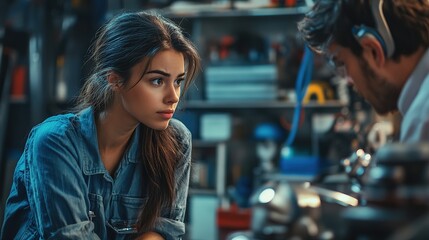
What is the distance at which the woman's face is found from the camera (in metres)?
1.61

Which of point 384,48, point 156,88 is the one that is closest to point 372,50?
point 384,48

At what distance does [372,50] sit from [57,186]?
2.78 ft

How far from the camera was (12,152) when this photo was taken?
444 cm

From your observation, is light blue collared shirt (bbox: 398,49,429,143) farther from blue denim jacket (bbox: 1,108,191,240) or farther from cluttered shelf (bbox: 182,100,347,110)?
cluttered shelf (bbox: 182,100,347,110)

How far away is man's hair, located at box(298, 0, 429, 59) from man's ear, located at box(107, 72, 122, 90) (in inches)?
25.7

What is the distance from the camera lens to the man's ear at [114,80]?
1.66m

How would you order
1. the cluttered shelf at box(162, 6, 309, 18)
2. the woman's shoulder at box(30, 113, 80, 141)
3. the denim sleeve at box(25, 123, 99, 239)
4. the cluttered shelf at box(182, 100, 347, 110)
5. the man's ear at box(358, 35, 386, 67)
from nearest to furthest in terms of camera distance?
the man's ear at box(358, 35, 386, 67), the denim sleeve at box(25, 123, 99, 239), the woman's shoulder at box(30, 113, 80, 141), the cluttered shelf at box(182, 100, 347, 110), the cluttered shelf at box(162, 6, 309, 18)

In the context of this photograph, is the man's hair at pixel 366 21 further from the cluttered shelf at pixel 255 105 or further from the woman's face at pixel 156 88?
the cluttered shelf at pixel 255 105

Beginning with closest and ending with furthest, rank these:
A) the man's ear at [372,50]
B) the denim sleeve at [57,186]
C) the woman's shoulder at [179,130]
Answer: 1. the man's ear at [372,50]
2. the denim sleeve at [57,186]
3. the woman's shoulder at [179,130]

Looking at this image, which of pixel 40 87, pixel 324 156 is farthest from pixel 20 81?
pixel 324 156

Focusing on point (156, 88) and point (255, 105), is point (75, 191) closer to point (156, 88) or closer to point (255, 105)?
point (156, 88)

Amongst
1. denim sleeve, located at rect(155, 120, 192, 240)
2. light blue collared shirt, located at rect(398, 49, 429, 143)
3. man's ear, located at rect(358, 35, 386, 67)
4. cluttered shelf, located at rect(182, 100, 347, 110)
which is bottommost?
denim sleeve, located at rect(155, 120, 192, 240)

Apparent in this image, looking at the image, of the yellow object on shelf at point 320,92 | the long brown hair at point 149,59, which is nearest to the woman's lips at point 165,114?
the long brown hair at point 149,59

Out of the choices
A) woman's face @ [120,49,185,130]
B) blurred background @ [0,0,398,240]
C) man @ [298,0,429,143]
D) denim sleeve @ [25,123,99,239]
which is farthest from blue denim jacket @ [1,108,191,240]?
blurred background @ [0,0,398,240]
